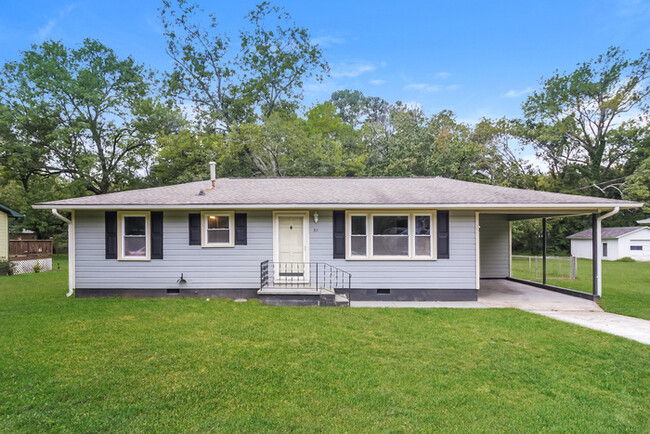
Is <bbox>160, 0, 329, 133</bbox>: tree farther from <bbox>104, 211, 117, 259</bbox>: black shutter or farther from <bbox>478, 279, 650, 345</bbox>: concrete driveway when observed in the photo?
<bbox>478, 279, 650, 345</bbox>: concrete driveway

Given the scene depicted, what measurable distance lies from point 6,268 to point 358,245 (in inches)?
614

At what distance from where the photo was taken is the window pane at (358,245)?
8547mm

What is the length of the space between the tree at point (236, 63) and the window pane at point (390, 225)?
18892 mm

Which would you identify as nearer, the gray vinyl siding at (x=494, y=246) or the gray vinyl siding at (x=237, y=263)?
the gray vinyl siding at (x=237, y=263)

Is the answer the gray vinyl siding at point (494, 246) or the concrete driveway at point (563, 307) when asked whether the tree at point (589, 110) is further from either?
the concrete driveway at point (563, 307)

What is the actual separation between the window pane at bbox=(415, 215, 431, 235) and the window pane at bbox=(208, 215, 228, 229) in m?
5.22

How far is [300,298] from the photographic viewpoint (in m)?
7.77

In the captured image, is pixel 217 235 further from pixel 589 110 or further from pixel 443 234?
pixel 589 110

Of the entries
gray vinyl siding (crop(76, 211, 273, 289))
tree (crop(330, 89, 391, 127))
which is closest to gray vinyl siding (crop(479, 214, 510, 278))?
gray vinyl siding (crop(76, 211, 273, 289))

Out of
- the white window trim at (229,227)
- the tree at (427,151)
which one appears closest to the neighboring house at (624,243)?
the tree at (427,151)

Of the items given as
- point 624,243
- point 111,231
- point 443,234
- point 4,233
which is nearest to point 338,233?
point 443,234

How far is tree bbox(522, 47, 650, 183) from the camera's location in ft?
84.6

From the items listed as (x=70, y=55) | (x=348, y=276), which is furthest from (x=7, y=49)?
(x=348, y=276)

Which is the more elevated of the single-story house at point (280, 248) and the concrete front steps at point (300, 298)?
the single-story house at point (280, 248)
